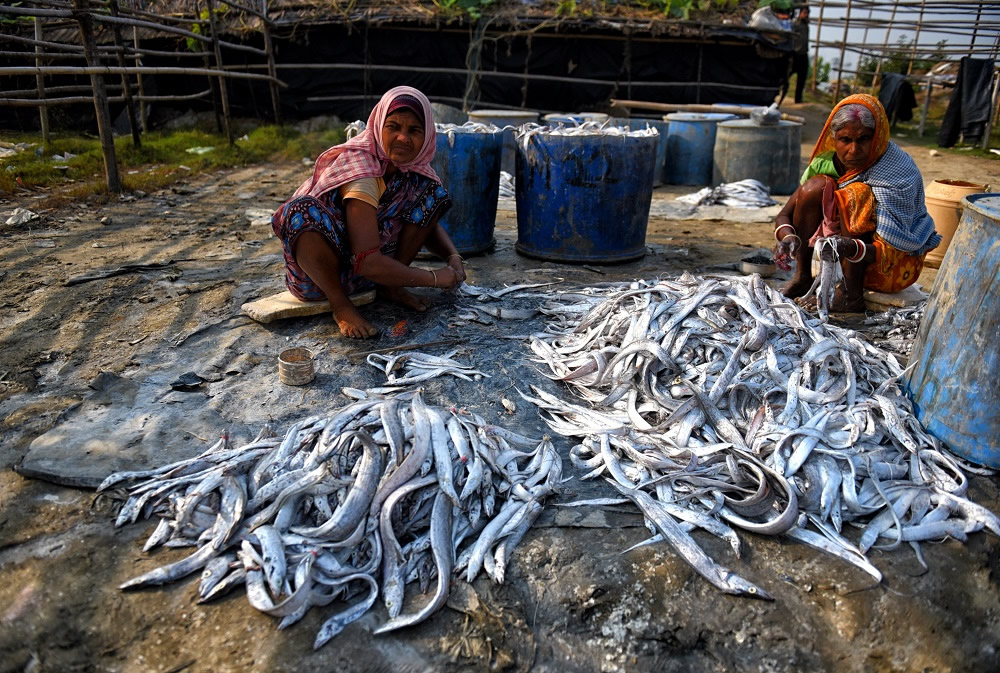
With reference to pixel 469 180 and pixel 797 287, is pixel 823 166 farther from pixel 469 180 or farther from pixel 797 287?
pixel 469 180

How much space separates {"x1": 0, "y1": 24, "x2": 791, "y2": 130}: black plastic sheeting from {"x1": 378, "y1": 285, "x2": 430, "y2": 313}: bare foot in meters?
8.31

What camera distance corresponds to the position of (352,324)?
3.25m

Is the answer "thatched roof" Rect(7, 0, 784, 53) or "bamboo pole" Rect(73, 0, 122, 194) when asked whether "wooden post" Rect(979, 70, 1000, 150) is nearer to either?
"thatched roof" Rect(7, 0, 784, 53)

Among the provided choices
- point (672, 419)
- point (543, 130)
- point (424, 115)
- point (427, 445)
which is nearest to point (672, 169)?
point (543, 130)

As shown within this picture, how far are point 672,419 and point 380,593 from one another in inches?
49.1

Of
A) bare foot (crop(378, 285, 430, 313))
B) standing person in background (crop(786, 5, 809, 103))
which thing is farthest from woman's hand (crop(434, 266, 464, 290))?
standing person in background (crop(786, 5, 809, 103))

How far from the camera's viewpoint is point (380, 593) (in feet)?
6.03

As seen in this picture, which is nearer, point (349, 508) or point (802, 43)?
point (349, 508)

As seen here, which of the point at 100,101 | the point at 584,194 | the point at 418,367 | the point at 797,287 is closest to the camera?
the point at 418,367

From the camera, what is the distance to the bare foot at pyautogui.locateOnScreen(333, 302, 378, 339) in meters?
3.24

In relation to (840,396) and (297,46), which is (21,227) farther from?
(297,46)

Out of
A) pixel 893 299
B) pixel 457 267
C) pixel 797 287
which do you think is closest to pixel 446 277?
pixel 457 267

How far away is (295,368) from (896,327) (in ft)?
9.59

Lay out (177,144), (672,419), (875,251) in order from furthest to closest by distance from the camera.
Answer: (177,144), (875,251), (672,419)
